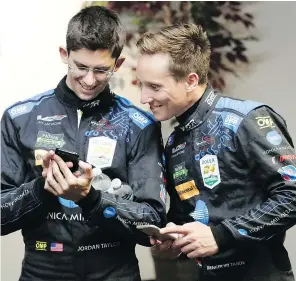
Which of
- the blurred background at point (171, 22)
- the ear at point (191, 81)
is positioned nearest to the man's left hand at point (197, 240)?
the ear at point (191, 81)

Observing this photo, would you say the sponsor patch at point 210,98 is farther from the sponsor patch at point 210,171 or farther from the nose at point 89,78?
the nose at point 89,78

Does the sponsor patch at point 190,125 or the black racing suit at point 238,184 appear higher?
the sponsor patch at point 190,125

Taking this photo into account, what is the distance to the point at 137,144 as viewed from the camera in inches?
61.5

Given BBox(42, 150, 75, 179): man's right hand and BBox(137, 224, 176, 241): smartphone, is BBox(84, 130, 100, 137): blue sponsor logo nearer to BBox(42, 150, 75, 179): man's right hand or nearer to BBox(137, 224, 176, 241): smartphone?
BBox(42, 150, 75, 179): man's right hand

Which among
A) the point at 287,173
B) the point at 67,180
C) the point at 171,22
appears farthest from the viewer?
the point at 171,22

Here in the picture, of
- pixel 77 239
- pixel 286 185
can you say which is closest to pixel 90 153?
pixel 77 239

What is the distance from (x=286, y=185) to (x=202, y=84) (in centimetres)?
48

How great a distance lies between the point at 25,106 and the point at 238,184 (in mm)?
762

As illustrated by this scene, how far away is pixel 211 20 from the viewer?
295 centimetres

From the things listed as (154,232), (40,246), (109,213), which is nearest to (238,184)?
(154,232)

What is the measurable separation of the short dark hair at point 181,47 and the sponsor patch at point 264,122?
27 centimetres

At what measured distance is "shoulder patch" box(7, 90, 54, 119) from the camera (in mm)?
1586

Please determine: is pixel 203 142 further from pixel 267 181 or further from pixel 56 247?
pixel 56 247

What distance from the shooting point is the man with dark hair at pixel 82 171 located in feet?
4.75
